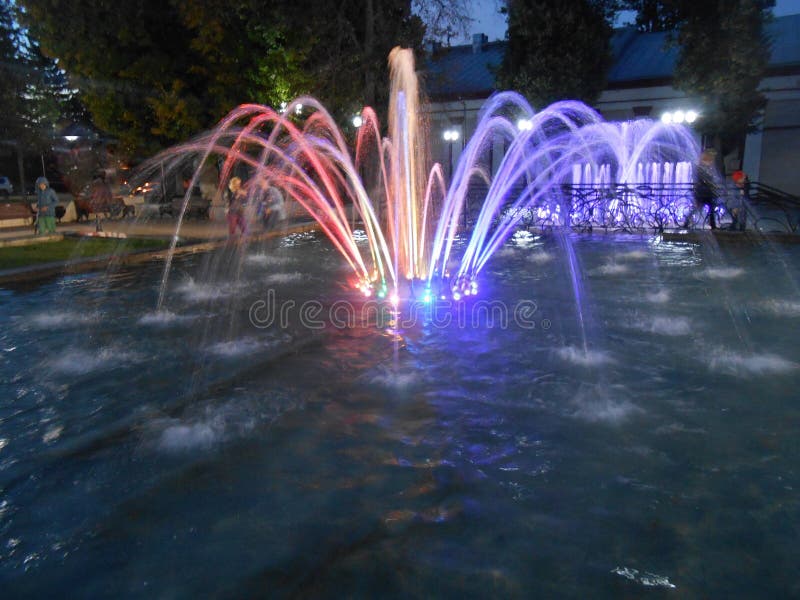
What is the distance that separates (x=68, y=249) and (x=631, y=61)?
29256mm

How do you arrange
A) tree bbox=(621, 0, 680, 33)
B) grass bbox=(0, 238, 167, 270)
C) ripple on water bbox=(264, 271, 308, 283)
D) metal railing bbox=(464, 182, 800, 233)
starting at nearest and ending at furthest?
ripple on water bbox=(264, 271, 308, 283), grass bbox=(0, 238, 167, 270), metal railing bbox=(464, 182, 800, 233), tree bbox=(621, 0, 680, 33)

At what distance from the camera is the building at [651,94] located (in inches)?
1074

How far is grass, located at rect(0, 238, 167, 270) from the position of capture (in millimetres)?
13820

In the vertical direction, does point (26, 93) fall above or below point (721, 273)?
above

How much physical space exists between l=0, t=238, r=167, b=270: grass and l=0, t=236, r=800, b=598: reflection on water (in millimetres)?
5387

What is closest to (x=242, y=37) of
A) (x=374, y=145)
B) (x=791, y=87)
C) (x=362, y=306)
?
(x=374, y=145)

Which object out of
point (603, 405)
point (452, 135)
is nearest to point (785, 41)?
point (452, 135)

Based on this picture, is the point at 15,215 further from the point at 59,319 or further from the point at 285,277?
the point at 59,319

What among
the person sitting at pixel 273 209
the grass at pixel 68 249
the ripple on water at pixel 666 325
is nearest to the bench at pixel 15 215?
the grass at pixel 68 249

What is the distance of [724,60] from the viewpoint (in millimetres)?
24047

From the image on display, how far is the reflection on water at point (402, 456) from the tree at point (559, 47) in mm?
19825

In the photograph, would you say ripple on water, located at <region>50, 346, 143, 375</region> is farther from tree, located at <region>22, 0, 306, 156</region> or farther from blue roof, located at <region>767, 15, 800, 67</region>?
blue roof, located at <region>767, 15, 800, 67</region>

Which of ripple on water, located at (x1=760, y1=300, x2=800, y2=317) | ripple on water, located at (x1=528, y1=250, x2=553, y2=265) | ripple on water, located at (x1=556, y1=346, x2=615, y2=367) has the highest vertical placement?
ripple on water, located at (x1=556, y1=346, x2=615, y2=367)

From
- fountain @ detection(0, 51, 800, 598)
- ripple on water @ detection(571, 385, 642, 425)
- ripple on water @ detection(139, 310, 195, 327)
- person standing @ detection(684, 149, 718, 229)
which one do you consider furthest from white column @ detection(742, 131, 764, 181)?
ripple on water @ detection(139, 310, 195, 327)
